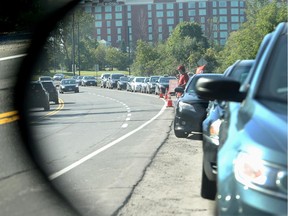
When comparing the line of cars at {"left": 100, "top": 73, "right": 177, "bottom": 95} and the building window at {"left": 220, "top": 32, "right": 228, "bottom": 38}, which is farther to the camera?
the building window at {"left": 220, "top": 32, "right": 228, "bottom": 38}

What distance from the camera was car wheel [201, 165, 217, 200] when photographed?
6.81 m

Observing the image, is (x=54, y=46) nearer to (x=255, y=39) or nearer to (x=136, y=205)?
(x=255, y=39)

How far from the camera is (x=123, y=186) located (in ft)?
26.0

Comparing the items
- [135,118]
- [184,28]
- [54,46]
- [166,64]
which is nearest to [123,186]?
[135,118]

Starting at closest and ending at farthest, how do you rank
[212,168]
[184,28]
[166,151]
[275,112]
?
[275,112]
[212,168]
[166,151]
[184,28]

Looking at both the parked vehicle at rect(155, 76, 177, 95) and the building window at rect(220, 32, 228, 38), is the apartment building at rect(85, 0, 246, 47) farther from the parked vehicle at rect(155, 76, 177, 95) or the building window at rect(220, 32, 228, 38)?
the parked vehicle at rect(155, 76, 177, 95)

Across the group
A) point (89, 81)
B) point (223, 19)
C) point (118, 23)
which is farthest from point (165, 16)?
point (89, 81)

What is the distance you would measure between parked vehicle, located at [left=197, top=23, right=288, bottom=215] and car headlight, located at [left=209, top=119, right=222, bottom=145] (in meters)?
2.03

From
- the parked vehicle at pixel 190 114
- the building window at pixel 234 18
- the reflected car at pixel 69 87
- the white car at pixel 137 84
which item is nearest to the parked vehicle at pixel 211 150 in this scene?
the parked vehicle at pixel 190 114

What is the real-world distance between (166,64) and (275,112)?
76.0 meters

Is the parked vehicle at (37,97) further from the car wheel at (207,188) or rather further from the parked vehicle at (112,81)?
the parked vehicle at (112,81)

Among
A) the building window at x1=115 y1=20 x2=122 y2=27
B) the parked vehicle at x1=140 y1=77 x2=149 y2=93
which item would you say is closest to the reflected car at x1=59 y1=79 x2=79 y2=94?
the parked vehicle at x1=140 y1=77 x2=149 y2=93

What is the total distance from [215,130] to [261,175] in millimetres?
3589

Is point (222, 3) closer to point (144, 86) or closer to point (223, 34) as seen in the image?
point (223, 34)
